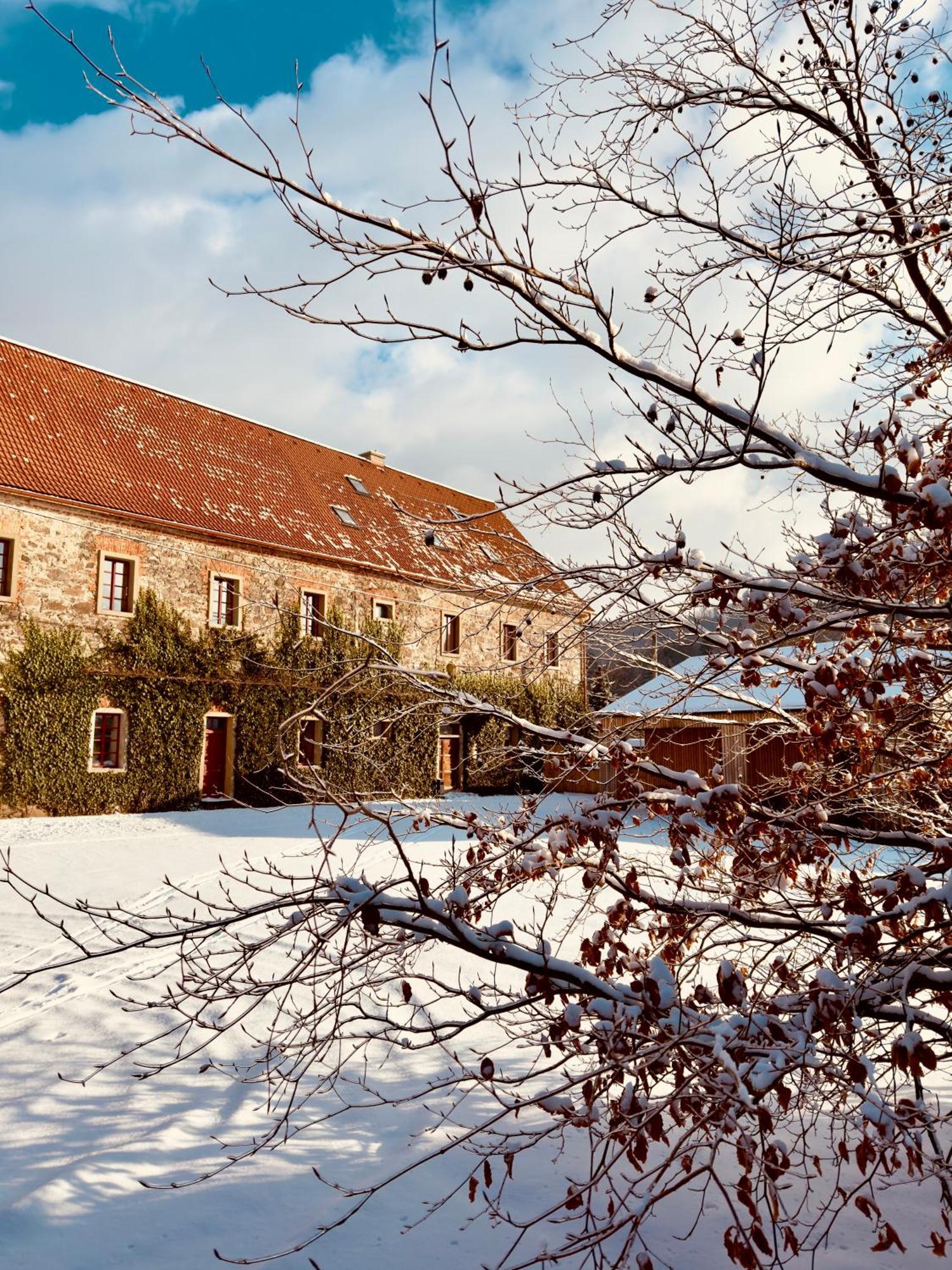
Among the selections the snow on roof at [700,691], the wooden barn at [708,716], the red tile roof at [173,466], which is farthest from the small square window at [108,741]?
the snow on roof at [700,691]

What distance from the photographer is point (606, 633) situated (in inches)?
167

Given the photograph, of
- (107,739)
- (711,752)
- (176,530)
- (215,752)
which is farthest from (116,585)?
(711,752)

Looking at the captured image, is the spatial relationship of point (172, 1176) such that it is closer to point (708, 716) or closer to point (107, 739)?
point (708, 716)

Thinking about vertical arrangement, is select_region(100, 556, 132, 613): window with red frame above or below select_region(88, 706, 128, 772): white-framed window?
above

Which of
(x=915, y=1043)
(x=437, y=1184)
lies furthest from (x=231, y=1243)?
(x=915, y=1043)

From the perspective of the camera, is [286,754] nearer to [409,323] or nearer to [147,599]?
[409,323]

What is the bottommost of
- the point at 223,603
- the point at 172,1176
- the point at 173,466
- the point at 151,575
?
the point at 172,1176

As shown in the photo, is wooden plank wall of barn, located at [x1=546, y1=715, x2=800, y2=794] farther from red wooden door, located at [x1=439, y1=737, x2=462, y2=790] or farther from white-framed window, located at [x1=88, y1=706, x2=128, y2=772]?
red wooden door, located at [x1=439, y1=737, x2=462, y2=790]

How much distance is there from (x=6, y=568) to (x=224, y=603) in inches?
181

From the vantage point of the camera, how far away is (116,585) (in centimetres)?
1819

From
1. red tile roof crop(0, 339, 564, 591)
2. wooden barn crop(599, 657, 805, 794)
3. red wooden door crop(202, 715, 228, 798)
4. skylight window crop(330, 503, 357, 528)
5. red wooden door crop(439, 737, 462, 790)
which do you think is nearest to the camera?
wooden barn crop(599, 657, 805, 794)

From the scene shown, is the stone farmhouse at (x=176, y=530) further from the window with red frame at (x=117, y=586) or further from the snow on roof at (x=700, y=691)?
the snow on roof at (x=700, y=691)

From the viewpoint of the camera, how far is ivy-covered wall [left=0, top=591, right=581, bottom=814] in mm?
16531

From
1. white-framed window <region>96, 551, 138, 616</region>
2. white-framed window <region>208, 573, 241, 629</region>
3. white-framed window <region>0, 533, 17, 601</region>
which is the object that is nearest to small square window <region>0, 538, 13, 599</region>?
white-framed window <region>0, 533, 17, 601</region>
